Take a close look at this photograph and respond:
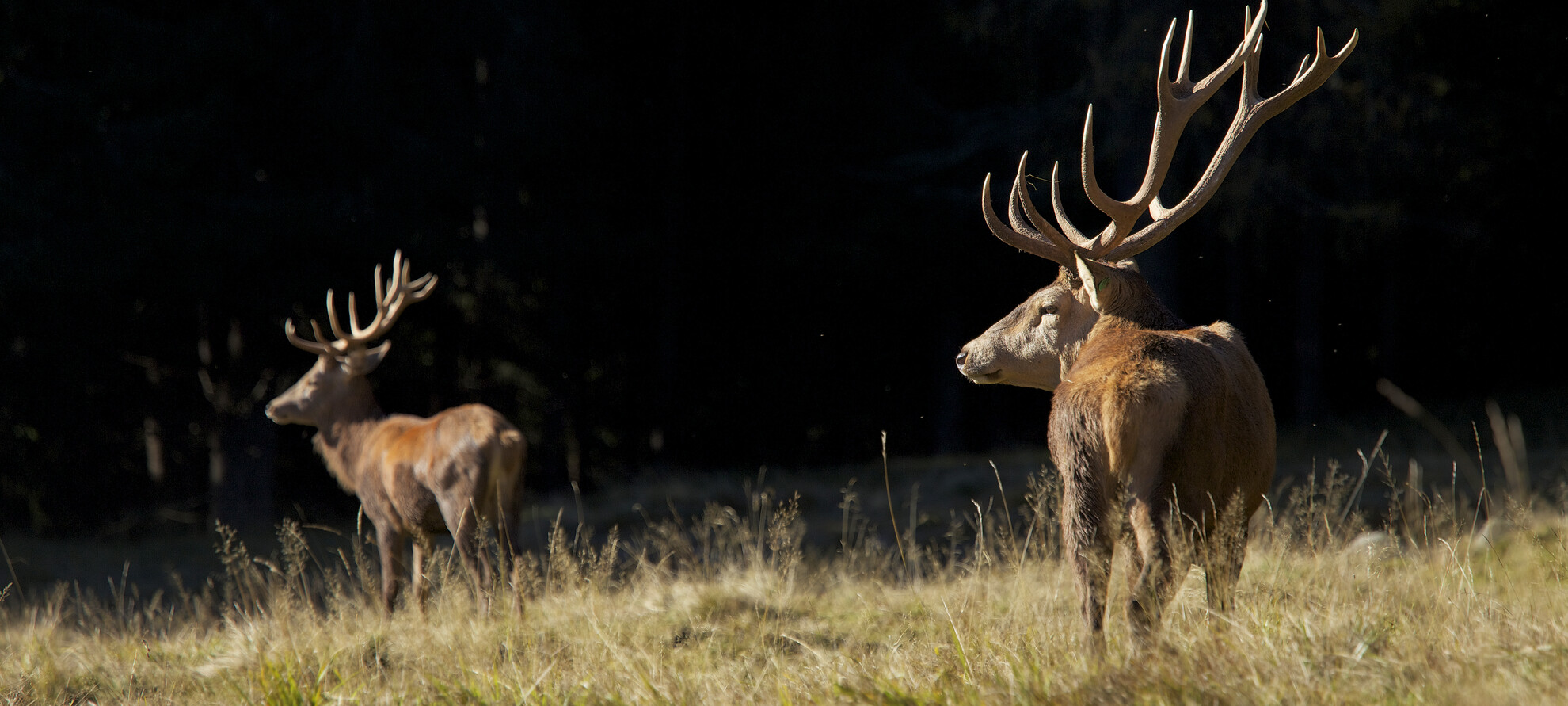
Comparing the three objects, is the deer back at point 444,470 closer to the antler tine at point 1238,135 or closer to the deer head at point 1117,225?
the deer head at point 1117,225

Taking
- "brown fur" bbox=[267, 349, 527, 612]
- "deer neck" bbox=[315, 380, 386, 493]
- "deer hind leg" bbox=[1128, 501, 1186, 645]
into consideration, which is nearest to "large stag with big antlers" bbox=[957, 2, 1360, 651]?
"deer hind leg" bbox=[1128, 501, 1186, 645]

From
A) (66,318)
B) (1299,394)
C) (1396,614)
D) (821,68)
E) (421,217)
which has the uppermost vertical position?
(821,68)

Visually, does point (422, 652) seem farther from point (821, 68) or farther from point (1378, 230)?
point (821, 68)

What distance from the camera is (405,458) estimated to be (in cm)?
740

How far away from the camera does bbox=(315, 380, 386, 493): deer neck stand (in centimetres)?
832

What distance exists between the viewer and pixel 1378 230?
12.3m

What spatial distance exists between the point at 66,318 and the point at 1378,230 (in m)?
15.1

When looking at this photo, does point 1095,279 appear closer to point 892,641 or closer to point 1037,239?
point 1037,239

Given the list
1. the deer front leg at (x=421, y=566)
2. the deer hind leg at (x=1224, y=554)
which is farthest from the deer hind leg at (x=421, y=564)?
the deer hind leg at (x=1224, y=554)

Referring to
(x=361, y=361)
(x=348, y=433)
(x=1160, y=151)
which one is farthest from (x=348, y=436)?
(x=1160, y=151)

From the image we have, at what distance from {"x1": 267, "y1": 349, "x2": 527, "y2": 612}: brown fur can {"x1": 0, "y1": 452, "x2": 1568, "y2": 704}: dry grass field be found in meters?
0.34

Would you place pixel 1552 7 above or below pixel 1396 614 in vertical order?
above

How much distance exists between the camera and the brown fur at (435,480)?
6996 mm

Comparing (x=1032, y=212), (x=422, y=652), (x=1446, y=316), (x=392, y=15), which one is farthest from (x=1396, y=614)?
(x=1446, y=316)
